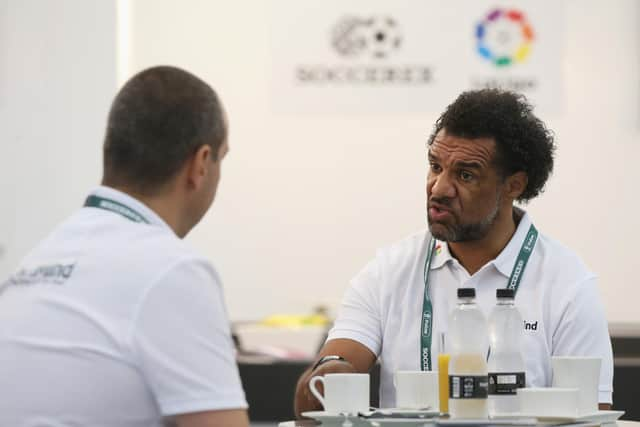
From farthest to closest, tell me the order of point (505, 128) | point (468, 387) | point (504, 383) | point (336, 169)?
point (336, 169), point (505, 128), point (504, 383), point (468, 387)

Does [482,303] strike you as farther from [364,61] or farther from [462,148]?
[364,61]

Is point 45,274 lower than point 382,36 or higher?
lower

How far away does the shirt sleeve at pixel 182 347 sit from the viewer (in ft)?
4.96

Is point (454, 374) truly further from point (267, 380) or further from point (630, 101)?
point (630, 101)

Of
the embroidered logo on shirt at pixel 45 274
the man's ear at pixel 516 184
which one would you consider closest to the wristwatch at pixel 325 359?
the man's ear at pixel 516 184

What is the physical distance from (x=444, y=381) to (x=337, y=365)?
1.55 ft

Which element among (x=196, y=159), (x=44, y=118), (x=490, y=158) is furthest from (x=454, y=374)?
(x=44, y=118)

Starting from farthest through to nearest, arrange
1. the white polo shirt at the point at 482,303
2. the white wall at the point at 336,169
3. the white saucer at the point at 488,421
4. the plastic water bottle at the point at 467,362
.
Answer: the white wall at the point at 336,169
the white polo shirt at the point at 482,303
the plastic water bottle at the point at 467,362
the white saucer at the point at 488,421

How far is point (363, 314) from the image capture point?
2.73 metres

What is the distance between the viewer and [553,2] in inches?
265

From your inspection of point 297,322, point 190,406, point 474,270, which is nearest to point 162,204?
point 190,406

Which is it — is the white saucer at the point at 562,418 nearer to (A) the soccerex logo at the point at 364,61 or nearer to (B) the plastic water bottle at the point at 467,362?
(B) the plastic water bottle at the point at 467,362

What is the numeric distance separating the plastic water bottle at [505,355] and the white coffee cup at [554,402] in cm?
10

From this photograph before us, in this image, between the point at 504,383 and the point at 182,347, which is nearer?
the point at 182,347
